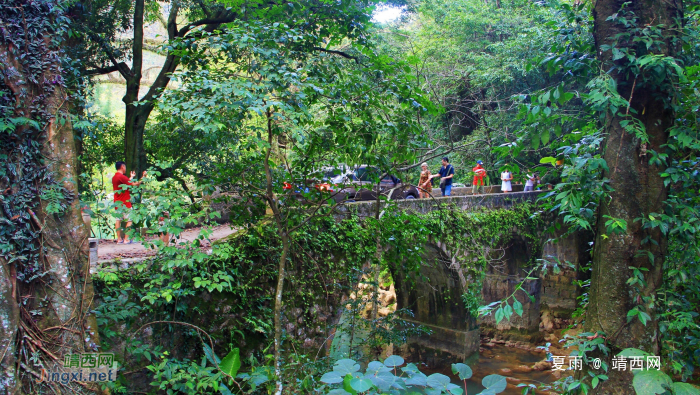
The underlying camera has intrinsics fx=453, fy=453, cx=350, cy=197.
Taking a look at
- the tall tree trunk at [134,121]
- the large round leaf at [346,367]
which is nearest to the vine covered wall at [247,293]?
the large round leaf at [346,367]

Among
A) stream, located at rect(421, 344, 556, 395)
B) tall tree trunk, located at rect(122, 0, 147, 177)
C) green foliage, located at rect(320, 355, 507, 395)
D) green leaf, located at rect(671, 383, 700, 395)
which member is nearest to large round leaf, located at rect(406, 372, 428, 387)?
green foliage, located at rect(320, 355, 507, 395)

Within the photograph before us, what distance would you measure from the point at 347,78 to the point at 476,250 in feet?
21.7

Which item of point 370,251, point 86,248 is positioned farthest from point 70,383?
point 370,251

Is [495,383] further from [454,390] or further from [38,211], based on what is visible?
[38,211]

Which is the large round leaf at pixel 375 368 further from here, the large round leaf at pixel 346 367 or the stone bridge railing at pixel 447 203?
the stone bridge railing at pixel 447 203

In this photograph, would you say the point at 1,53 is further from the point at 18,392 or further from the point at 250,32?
the point at 18,392

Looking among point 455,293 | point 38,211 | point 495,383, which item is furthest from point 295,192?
point 455,293

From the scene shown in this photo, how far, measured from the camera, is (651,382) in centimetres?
212

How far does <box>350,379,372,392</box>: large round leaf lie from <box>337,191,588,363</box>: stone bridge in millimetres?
4552

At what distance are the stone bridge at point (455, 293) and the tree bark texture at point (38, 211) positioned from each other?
372 cm

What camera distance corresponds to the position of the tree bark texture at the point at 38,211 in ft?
9.10

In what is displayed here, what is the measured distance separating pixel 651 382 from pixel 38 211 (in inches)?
140

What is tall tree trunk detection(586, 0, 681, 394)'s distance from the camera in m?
2.47

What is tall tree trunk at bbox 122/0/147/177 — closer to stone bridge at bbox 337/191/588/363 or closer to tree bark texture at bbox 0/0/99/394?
stone bridge at bbox 337/191/588/363
